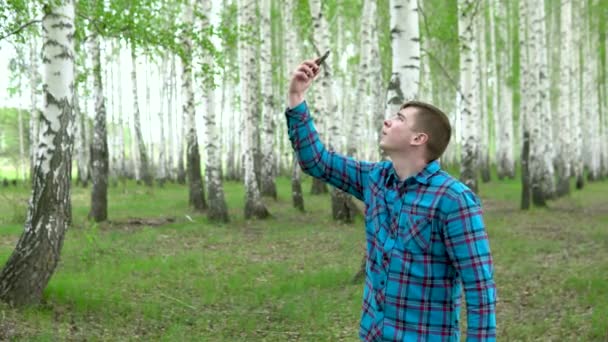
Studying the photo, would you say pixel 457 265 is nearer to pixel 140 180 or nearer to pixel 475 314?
pixel 475 314

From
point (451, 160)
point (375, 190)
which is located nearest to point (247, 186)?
point (375, 190)

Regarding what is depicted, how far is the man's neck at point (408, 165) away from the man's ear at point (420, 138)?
63 mm

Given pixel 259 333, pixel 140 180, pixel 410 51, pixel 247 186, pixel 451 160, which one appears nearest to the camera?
pixel 259 333

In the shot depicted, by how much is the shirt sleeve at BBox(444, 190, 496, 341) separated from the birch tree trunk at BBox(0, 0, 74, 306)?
17.2 ft

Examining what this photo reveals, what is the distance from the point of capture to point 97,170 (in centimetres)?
1451

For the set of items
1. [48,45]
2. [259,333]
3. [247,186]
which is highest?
[48,45]

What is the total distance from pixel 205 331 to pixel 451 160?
37.3 m

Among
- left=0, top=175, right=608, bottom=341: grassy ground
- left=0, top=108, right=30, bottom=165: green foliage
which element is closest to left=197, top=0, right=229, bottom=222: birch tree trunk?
left=0, top=175, right=608, bottom=341: grassy ground

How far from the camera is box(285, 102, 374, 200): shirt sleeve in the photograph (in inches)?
107

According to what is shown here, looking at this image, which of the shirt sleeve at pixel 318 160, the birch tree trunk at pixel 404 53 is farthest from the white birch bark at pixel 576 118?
the shirt sleeve at pixel 318 160

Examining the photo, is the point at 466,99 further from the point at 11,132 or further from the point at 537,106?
Answer: the point at 11,132

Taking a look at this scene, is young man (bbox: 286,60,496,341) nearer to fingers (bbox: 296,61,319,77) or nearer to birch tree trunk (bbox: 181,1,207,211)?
fingers (bbox: 296,61,319,77)

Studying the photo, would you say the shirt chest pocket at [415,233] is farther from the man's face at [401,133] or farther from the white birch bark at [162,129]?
the white birch bark at [162,129]

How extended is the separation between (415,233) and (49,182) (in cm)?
514
